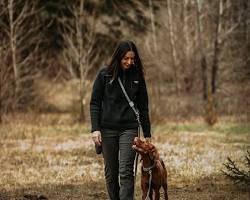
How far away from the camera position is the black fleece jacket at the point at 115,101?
26.0ft

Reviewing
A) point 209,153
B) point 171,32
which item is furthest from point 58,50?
point 209,153

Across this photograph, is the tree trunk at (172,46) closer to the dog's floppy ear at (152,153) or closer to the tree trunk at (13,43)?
the tree trunk at (13,43)

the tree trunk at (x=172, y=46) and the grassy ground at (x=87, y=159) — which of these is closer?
the grassy ground at (x=87, y=159)

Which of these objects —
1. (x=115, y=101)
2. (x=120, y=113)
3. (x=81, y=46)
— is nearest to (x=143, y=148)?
(x=120, y=113)

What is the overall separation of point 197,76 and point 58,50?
7639 millimetres

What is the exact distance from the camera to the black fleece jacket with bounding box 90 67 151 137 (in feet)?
26.0

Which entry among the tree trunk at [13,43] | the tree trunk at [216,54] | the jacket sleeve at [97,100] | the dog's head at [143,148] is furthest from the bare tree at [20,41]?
the dog's head at [143,148]

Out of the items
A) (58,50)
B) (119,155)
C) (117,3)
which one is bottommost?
(119,155)

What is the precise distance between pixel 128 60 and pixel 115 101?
565 mm

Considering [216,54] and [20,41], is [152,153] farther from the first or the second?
[216,54]

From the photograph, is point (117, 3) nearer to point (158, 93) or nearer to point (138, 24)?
point (138, 24)

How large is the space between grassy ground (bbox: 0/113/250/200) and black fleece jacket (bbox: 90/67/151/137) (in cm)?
269

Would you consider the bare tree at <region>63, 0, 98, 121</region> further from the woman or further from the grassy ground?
the woman

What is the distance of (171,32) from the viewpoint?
34812 mm
